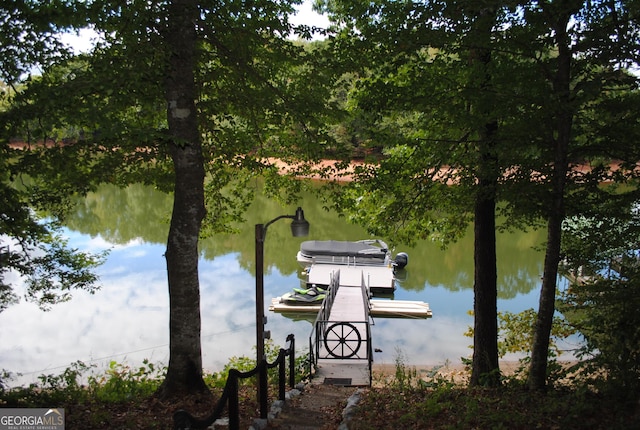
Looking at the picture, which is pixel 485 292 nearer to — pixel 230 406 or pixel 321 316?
pixel 230 406

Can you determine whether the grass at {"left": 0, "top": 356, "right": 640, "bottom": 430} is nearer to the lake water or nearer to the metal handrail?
the metal handrail

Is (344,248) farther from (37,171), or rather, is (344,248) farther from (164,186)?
(37,171)

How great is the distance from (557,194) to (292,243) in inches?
781

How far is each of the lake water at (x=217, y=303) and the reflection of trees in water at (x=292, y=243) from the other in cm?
6

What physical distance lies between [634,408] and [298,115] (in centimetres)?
463

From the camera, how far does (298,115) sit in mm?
6172

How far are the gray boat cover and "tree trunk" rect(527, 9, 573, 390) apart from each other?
47.4 feet

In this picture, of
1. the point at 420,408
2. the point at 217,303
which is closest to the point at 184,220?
the point at 420,408

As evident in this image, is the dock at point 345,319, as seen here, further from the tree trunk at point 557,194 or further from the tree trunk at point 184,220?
the tree trunk at point 557,194

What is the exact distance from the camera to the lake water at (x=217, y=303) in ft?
40.5

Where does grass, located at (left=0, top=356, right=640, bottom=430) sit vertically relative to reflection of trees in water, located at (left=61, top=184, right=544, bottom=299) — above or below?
below

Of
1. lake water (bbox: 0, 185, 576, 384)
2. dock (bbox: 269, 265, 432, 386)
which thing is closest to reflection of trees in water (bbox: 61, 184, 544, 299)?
lake water (bbox: 0, 185, 576, 384)

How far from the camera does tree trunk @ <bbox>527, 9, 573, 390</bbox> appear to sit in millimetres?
5137

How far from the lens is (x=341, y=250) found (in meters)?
20.6
